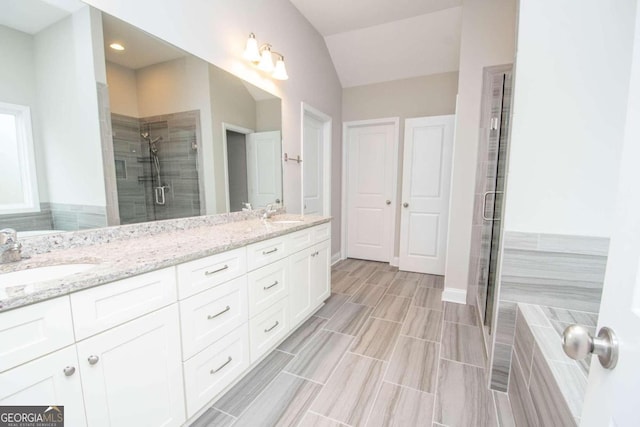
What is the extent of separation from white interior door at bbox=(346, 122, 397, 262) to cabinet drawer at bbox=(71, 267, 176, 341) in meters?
3.18

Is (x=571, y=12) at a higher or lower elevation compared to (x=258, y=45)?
lower

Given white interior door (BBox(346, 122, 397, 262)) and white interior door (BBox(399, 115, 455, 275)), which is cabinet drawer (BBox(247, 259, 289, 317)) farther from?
white interior door (BBox(346, 122, 397, 262))

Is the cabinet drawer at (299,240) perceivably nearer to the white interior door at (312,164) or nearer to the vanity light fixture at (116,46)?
the white interior door at (312,164)

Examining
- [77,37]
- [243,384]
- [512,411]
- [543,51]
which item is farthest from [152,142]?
[512,411]

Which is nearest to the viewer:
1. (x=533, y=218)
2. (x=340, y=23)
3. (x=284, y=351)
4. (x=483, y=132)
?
(x=533, y=218)

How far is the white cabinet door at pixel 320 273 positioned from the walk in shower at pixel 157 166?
1.01 m

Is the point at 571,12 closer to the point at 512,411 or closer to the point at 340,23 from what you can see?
the point at 512,411

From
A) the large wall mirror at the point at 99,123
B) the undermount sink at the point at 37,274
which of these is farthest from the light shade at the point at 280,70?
the undermount sink at the point at 37,274

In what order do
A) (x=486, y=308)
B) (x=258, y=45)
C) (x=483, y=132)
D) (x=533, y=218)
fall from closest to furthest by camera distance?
(x=533, y=218), (x=486, y=308), (x=258, y=45), (x=483, y=132)

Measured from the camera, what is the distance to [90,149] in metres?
1.32

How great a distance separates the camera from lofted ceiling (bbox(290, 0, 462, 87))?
107 inches

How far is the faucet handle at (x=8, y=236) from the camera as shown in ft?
3.36

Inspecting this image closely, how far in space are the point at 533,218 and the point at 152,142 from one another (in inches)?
86.2

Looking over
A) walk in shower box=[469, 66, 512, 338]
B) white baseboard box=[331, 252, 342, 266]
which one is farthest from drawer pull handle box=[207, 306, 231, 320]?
white baseboard box=[331, 252, 342, 266]
